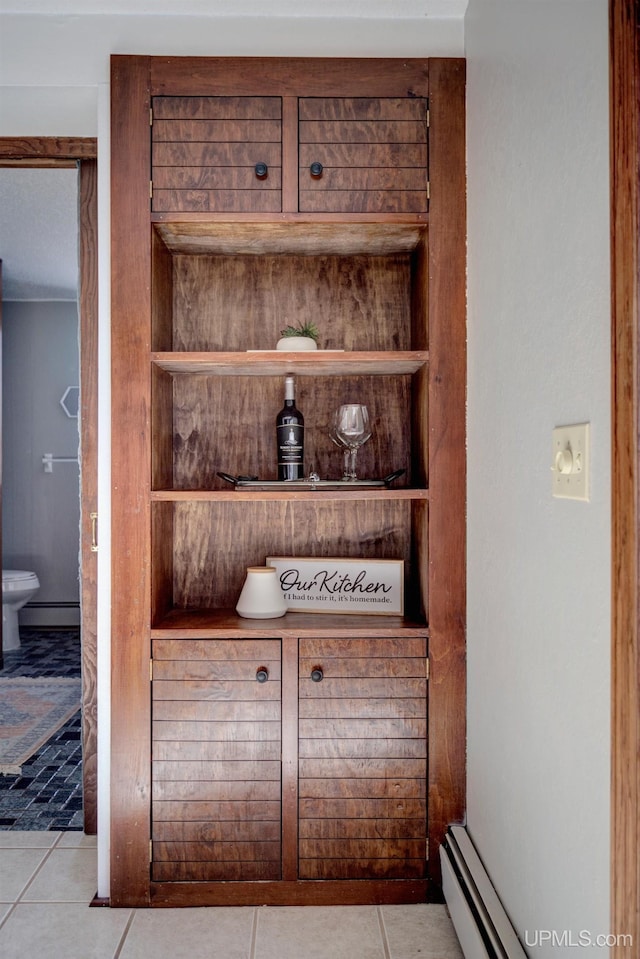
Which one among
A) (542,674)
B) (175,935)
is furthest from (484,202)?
(175,935)

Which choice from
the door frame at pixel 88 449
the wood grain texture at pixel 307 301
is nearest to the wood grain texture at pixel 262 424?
the wood grain texture at pixel 307 301

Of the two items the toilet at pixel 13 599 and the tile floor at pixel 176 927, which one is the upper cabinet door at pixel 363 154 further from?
the toilet at pixel 13 599

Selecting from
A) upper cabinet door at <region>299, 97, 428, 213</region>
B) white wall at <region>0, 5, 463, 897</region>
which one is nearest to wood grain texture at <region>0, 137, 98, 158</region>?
white wall at <region>0, 5, 463, 897</region>

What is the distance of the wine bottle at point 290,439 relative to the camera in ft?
6.69

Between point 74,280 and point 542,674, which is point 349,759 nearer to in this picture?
point 542,674

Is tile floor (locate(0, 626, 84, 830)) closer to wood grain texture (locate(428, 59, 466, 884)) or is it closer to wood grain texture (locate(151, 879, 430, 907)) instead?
wood grain texture (locate(151, 879, 430, 907))

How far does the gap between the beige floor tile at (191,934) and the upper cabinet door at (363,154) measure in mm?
1875

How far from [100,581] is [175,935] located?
92cm

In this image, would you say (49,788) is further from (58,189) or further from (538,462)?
(58,189)

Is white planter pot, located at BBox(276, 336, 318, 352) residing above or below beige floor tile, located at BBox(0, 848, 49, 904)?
above

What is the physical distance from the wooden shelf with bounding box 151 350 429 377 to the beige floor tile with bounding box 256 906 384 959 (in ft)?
4.82

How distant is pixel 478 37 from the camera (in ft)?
5.72

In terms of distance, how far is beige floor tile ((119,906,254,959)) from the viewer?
1.71m

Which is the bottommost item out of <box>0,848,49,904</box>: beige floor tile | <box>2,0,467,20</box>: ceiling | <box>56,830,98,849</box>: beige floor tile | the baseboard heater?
<box>56,830,98,849</box>: beige floor tile
